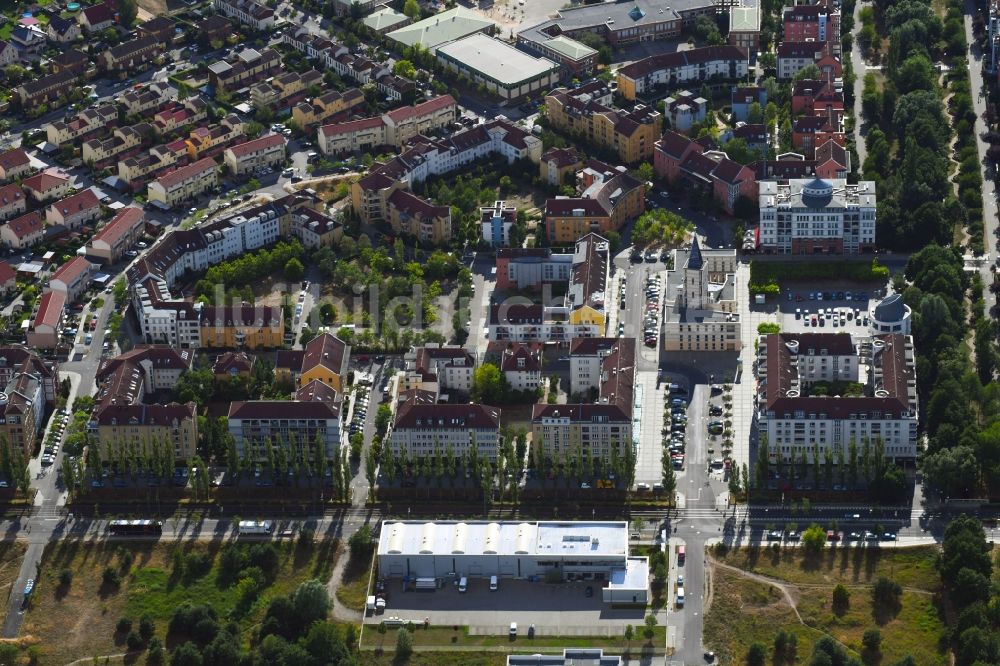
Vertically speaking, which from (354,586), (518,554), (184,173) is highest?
(184,173)

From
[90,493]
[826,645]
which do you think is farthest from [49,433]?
[826,645]

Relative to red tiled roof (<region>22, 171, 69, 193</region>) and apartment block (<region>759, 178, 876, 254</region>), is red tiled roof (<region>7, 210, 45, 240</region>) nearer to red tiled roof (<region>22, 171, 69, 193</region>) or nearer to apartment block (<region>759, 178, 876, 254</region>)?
red tiled roof (<region>22, 171, 69, 193</region>)

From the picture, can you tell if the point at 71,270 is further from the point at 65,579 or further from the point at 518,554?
the point at 518,554

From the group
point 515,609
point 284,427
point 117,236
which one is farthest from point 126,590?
point 117,236

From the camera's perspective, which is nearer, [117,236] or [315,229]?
[315,229]

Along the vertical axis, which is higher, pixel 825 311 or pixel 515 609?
pixel 825 311

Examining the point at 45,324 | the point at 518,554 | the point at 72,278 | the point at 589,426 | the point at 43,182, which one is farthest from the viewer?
the point at 43,182

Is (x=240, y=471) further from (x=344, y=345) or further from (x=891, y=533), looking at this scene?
(x=891, y=533)
